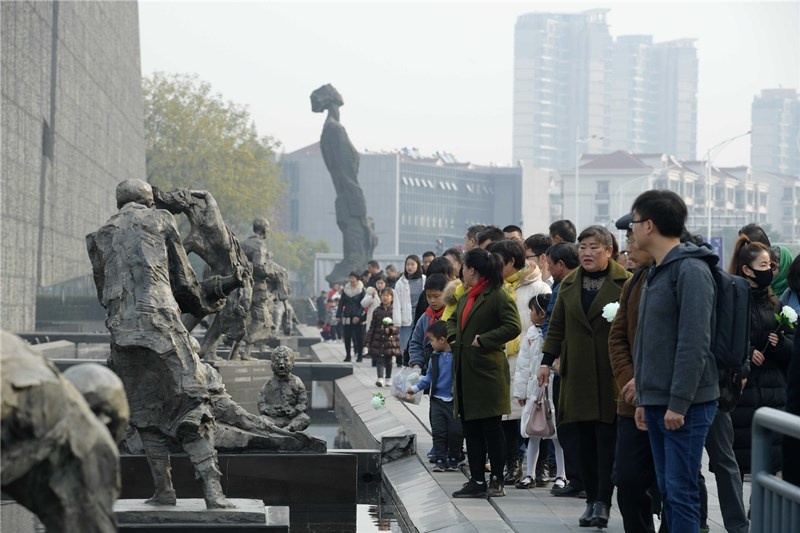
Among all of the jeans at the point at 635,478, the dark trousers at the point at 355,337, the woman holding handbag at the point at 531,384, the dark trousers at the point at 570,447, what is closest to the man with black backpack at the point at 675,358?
the jeans at the point at 635,478

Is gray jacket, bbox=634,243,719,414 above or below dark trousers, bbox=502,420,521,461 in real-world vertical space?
above

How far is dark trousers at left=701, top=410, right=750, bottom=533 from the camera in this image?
23.5ft

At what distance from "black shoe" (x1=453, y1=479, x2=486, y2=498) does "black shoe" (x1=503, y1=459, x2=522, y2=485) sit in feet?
2.31

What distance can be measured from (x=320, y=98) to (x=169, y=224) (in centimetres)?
3508

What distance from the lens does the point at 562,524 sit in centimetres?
809

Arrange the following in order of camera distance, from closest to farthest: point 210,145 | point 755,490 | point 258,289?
1. point 755,490
2. point 258,289
3. point 210,145

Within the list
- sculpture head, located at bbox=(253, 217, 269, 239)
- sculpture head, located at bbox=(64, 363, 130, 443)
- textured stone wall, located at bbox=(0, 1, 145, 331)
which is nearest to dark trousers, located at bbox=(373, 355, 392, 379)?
sculpture head, located at bbox=(253, 217, 269, 239)

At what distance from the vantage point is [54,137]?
1273 inches

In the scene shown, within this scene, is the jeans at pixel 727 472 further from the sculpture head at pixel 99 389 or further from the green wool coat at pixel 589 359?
the sculpture head at pixel 99 389

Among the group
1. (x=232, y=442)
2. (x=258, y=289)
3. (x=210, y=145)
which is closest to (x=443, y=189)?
(x=210, y=145)

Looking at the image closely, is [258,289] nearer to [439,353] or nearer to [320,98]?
[439,353]

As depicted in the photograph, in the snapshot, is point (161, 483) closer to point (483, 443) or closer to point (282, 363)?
point (483, 443)

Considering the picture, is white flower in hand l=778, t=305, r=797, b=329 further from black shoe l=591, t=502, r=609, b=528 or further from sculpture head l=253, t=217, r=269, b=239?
sculpture head l=253, t=217, r=269, b=239

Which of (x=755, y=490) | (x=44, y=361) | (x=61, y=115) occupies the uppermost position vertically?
(x=61, y=115)
